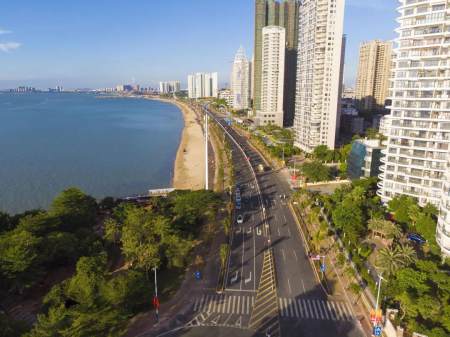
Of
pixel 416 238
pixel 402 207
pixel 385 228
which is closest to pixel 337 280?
pixel 385 228

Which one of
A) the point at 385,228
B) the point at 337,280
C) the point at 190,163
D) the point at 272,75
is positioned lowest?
the point at 337,280

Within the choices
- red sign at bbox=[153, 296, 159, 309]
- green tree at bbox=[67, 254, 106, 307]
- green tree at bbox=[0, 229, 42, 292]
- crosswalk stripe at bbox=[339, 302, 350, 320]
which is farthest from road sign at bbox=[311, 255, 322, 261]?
green tree at bbox=[0, 229, 42, 292]

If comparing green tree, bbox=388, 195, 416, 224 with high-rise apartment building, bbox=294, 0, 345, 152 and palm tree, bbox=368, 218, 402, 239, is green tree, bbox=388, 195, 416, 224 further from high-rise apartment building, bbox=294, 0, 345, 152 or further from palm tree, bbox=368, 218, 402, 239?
high-rise apartment building, bbox=294, 0, 345, 152

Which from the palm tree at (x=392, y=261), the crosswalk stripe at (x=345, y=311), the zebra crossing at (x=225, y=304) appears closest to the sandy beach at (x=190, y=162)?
the zebra crossing at (x=225, y=304)

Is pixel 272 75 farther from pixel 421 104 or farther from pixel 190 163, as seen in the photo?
pixel 421 104

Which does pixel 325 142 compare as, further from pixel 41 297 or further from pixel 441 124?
pixel 41 297

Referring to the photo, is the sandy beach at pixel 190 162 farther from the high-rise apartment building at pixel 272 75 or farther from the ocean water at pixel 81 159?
the high-rise apartment building at pixel 272 75
